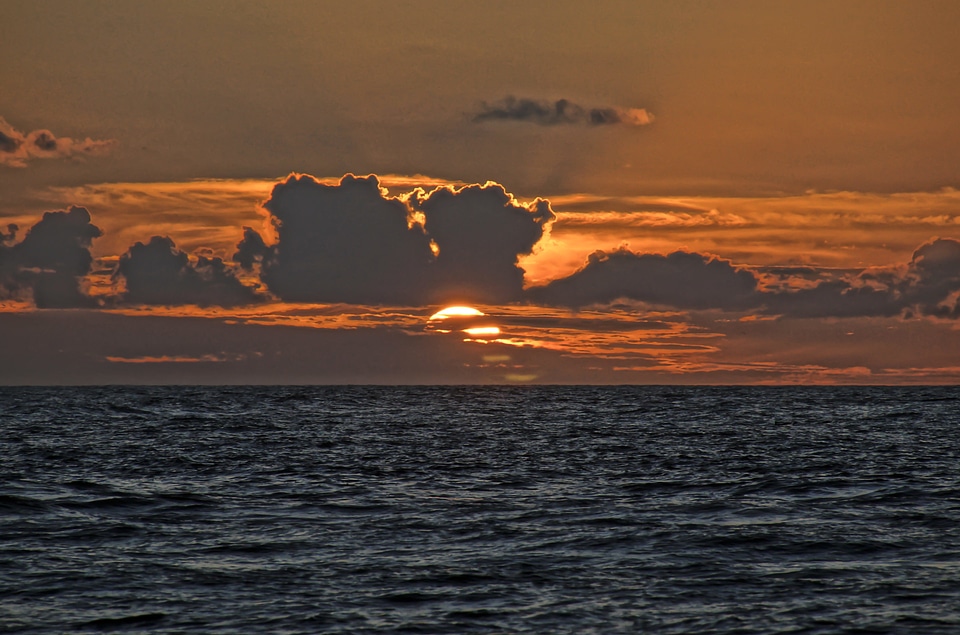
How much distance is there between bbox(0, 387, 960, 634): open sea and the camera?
2111 cm

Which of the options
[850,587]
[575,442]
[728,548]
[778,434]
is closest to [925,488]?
[728,548]

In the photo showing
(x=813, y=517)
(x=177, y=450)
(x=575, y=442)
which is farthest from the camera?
(x=575, y=442)

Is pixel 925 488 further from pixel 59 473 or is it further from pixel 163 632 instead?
pixel 59 473

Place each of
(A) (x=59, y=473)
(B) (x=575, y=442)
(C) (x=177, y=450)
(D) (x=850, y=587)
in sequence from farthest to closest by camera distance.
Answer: (B) (x=575, y=442) → (C) (x=177, y=450) → (A) (x=59, y=473) → (D) (x=850, y=587)

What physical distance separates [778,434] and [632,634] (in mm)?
58365

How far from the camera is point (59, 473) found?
152ft

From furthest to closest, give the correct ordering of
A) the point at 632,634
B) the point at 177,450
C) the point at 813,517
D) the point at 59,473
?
1. the point at 177,450
2. the point at 59,473
3. the point at 813,517
4. the point at 632,634

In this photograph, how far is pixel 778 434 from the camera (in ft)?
246

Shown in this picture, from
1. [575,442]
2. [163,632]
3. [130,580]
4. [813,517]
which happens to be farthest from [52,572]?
[575,442]

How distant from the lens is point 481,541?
28.8 metres

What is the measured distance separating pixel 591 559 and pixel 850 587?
6.24 metres

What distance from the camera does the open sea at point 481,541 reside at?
21.1 meters

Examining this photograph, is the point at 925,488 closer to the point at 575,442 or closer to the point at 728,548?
the point at 728,548

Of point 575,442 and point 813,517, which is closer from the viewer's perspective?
point 813,517
